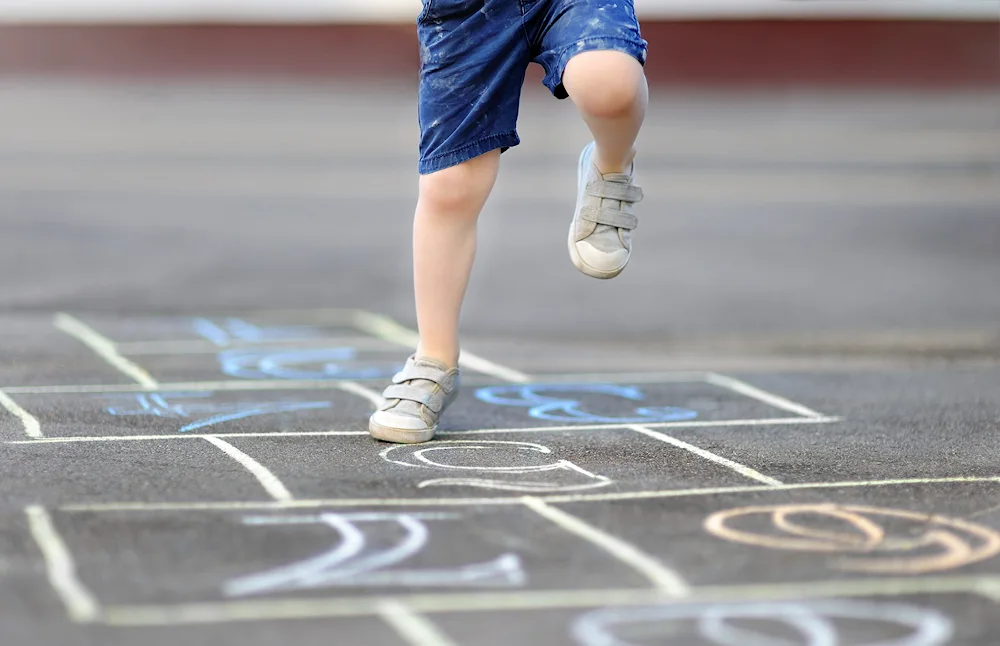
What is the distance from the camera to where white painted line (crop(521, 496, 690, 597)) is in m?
1.99

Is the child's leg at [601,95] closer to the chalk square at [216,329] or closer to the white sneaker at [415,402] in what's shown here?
the white sneaker at [415,402]

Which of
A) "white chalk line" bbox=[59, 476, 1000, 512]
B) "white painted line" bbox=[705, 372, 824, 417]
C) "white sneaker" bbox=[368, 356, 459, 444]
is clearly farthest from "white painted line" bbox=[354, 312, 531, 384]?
"white chalk line" bbox=[59, 476, 1000, 512]

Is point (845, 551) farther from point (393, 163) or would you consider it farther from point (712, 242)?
point (393, 163)

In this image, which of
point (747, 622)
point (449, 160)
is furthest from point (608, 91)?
point (747, 622)

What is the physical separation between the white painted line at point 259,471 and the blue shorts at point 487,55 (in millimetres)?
668

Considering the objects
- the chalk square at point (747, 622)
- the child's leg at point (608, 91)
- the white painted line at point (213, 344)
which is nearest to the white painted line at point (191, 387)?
the white painted line at point (213, 344)

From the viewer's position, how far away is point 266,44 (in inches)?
608

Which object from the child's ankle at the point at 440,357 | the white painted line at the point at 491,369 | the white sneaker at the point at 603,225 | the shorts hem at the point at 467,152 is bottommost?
the white painted line at the point at 491,369

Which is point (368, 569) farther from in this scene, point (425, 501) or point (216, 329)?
point (216, 329)

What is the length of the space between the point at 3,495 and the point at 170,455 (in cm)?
40

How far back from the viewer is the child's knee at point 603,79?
275 cm

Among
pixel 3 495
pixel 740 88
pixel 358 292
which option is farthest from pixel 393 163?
pixel 3 495

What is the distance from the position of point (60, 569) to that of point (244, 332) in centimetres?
246

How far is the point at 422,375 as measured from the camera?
295cm
